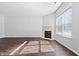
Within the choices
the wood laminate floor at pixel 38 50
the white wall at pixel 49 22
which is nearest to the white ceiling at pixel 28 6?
the wood laminate floor at pixel 38 50

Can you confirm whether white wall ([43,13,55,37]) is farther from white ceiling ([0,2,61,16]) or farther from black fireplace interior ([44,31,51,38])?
white ceiling ([0,2,61,16])

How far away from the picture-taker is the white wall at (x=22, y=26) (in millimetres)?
13492

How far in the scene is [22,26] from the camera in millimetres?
13586

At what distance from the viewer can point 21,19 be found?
44.5 ft

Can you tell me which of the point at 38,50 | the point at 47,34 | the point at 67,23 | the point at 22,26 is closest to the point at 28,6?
the point at 67,23

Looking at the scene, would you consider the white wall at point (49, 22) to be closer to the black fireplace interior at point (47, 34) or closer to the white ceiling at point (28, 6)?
the black fireplace interior at point (47, 34)

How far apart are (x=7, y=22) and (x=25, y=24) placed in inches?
80.6

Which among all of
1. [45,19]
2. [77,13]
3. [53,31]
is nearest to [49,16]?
[45,19]

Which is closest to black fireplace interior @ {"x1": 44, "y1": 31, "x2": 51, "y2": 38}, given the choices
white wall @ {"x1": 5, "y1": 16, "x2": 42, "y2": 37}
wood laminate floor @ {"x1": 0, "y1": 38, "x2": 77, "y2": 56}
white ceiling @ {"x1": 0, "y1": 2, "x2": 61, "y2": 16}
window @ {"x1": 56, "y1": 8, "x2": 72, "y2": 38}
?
white wall @ {"x1": 5, "y1": 16, "x2": 42, "y2": 37}

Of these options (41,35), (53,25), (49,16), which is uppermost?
(49,16)

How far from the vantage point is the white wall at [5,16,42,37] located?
44.3ft

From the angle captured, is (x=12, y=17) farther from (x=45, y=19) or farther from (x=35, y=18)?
(x=45, y=19)

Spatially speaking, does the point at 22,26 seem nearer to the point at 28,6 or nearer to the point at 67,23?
the point at 28,6

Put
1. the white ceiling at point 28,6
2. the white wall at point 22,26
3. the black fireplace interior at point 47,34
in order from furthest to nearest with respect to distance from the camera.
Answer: the white wall at point 22,26
the black fireplace interior at point 47,34
the white ceiling at point 28,6
